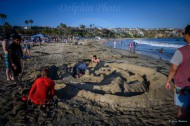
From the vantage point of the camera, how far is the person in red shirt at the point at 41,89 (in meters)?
3.94

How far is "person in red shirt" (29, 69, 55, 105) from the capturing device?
3939 mm

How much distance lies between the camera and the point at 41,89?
394 cm

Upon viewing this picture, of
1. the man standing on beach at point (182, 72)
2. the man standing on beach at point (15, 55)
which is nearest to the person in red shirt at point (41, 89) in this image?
the man standing on beach at point (15, 55)

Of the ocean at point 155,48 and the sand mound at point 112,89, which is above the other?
the ocean at point 155,48

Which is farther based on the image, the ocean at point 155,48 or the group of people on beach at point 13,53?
the ocean at point 155,48

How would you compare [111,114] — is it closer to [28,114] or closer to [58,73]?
[28,114]

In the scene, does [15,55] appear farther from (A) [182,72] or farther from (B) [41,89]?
(A) [182,72]

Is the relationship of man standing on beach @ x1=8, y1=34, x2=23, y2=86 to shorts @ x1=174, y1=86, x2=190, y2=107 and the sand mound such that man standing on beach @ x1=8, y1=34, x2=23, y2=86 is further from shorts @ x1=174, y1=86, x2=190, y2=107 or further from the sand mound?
shorts @ x1=174, y1=86, x2=190, y2=107

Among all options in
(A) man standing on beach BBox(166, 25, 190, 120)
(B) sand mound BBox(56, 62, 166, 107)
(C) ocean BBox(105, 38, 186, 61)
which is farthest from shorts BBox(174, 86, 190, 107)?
(C) ocean BBox(105, 38, 186, 61)

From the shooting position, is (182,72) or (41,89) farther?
(41,89)

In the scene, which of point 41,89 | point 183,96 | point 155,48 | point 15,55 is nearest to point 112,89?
point 41,89

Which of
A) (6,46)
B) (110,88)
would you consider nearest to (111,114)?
(110,88)

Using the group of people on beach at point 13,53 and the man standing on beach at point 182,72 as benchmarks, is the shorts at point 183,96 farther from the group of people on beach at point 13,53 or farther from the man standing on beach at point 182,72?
the group of people on beach at point 13,53

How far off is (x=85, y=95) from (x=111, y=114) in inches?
51.5
